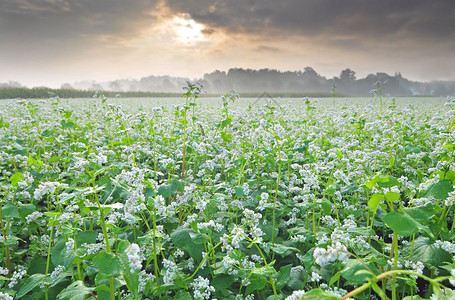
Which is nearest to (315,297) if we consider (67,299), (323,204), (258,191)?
(323,204)

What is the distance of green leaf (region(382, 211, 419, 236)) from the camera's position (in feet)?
6.09

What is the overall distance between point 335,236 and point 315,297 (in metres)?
1.05

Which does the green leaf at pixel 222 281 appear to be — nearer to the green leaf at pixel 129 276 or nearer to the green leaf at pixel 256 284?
the green leaf at pixel 256 284

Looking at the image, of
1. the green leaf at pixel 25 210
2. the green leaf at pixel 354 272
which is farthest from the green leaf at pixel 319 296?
the green leaf at pixel 25 210

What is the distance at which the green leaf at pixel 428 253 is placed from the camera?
101 inches

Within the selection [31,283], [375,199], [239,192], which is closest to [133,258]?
[31,283]

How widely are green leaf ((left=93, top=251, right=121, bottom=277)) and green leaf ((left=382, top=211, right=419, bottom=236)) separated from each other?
1.85 metres

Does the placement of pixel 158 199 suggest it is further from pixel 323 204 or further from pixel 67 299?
pixel 323 204

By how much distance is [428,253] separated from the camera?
2635mm

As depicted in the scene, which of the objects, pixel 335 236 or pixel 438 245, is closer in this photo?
pixel 335 236

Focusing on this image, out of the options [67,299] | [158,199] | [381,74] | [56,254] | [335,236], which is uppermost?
[381,74]

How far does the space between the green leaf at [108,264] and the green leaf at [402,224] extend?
6.08 feet

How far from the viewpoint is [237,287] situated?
320 cm

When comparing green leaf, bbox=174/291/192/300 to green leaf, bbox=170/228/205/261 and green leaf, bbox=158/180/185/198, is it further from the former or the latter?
green leaf, bbox=158/180/185/198
